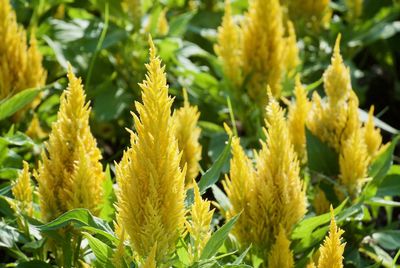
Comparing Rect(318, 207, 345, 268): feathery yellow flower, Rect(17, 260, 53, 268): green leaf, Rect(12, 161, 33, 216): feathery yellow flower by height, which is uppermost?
Rect(318, 207, 345, 268): feathery yellow flower

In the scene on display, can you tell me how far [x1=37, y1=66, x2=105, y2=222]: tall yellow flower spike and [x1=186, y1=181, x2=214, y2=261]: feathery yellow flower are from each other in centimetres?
57

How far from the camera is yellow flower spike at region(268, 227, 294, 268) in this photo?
3.17 metres

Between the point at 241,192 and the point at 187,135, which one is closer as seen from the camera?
the point at 241,192

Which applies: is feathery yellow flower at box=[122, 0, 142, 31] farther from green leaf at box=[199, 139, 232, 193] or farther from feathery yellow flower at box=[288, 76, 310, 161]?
A: green leaf at box=[199, 139, 232, 193]

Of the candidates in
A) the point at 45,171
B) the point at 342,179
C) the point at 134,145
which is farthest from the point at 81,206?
the point at 342,179

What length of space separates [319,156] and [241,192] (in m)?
0.77

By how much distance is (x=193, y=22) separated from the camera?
6.01 meters

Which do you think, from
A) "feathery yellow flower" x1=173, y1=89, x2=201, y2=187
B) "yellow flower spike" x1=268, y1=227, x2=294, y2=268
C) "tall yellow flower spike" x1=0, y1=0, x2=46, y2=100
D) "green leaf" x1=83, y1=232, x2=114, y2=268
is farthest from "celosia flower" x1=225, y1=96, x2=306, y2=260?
"tall yellow flower spike" x1=0, y1=0, x2=46, y2=100

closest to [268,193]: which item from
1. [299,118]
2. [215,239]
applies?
[215,239]

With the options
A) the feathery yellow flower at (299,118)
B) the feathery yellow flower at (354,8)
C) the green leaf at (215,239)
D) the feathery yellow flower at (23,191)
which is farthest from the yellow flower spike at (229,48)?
the green leaf at (215,239)

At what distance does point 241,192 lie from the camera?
11.0ft

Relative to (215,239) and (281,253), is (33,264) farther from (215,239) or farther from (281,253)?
(281,253)

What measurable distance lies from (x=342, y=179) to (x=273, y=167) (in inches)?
26.7

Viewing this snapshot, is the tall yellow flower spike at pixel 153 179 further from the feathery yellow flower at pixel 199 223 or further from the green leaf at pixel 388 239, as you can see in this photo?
the green leaf at pixel 388 239
